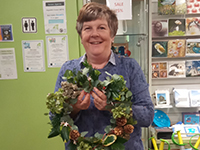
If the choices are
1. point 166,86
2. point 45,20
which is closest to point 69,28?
point 45,20

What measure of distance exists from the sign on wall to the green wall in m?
0.03

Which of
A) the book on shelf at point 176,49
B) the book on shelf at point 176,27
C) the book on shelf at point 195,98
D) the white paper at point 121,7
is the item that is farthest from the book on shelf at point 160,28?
the white paper at point 121,7

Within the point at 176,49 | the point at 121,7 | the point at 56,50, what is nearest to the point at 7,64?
the point at 56,50

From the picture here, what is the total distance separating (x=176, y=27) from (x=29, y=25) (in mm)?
1847

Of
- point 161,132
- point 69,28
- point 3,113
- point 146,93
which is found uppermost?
point 69,28

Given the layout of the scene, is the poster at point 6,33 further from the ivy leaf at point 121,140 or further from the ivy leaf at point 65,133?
the ivy leaf at point 121,140

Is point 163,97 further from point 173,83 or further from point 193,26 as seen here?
point 193,26

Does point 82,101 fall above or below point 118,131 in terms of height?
above

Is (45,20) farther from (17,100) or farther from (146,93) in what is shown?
(146,93)

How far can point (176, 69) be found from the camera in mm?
2492

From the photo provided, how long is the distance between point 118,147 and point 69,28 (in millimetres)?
1303

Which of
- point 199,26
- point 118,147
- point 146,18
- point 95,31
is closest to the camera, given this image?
point 118,147

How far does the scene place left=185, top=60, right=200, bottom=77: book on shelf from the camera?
8.12 feet

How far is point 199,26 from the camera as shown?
2.41 metres
